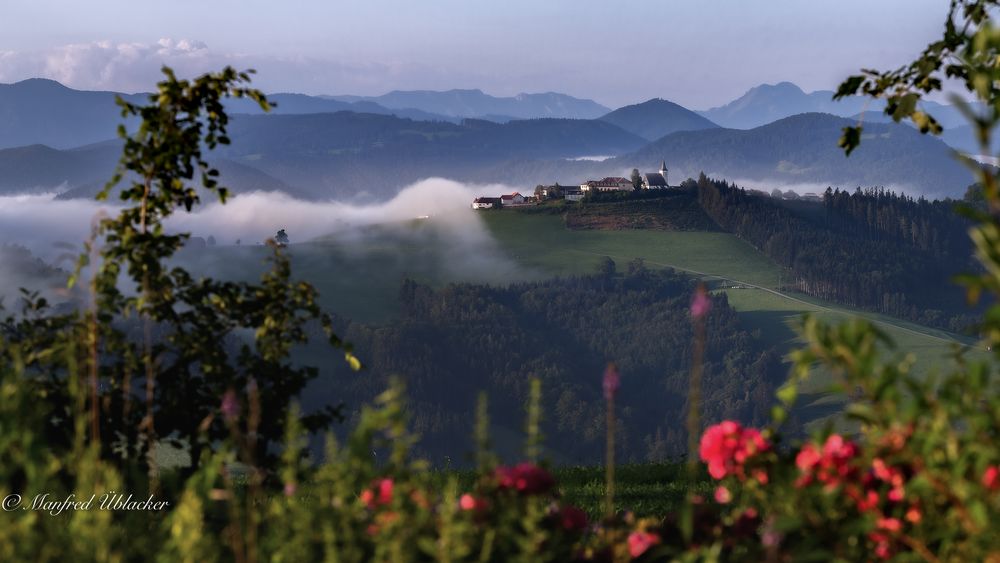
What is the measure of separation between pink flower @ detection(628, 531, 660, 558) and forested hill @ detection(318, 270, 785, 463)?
13715cm

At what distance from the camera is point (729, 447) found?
5309 millimetres

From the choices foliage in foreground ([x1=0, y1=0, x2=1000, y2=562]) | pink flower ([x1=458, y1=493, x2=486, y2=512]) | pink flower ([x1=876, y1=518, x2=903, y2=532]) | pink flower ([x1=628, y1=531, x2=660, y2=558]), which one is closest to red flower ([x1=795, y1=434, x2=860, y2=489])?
foliage in foreground ([x1=0, y1=0, x2=1000, y2=562])

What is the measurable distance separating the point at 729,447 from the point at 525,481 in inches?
43.7

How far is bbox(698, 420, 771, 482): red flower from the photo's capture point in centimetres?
528

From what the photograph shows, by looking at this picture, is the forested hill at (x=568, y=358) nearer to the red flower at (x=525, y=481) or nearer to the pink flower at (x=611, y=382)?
the red flower at (x=525, y=481)

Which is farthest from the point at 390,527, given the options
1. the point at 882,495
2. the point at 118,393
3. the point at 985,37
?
the point at 118,393

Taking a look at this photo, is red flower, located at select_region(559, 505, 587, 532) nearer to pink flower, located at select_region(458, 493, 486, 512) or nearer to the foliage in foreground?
the foliage in foreground

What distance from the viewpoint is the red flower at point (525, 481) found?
5148 mm

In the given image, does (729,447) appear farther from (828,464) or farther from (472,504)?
(472,504)

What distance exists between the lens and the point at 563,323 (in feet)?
602

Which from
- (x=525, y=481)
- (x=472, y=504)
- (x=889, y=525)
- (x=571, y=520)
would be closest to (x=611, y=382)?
(x=525, y=481)

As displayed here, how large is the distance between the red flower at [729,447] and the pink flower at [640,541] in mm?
494

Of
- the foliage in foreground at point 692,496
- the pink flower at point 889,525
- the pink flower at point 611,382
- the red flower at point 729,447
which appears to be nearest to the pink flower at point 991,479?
the foliage in foreground at point 692,496

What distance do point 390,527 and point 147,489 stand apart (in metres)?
3.91
